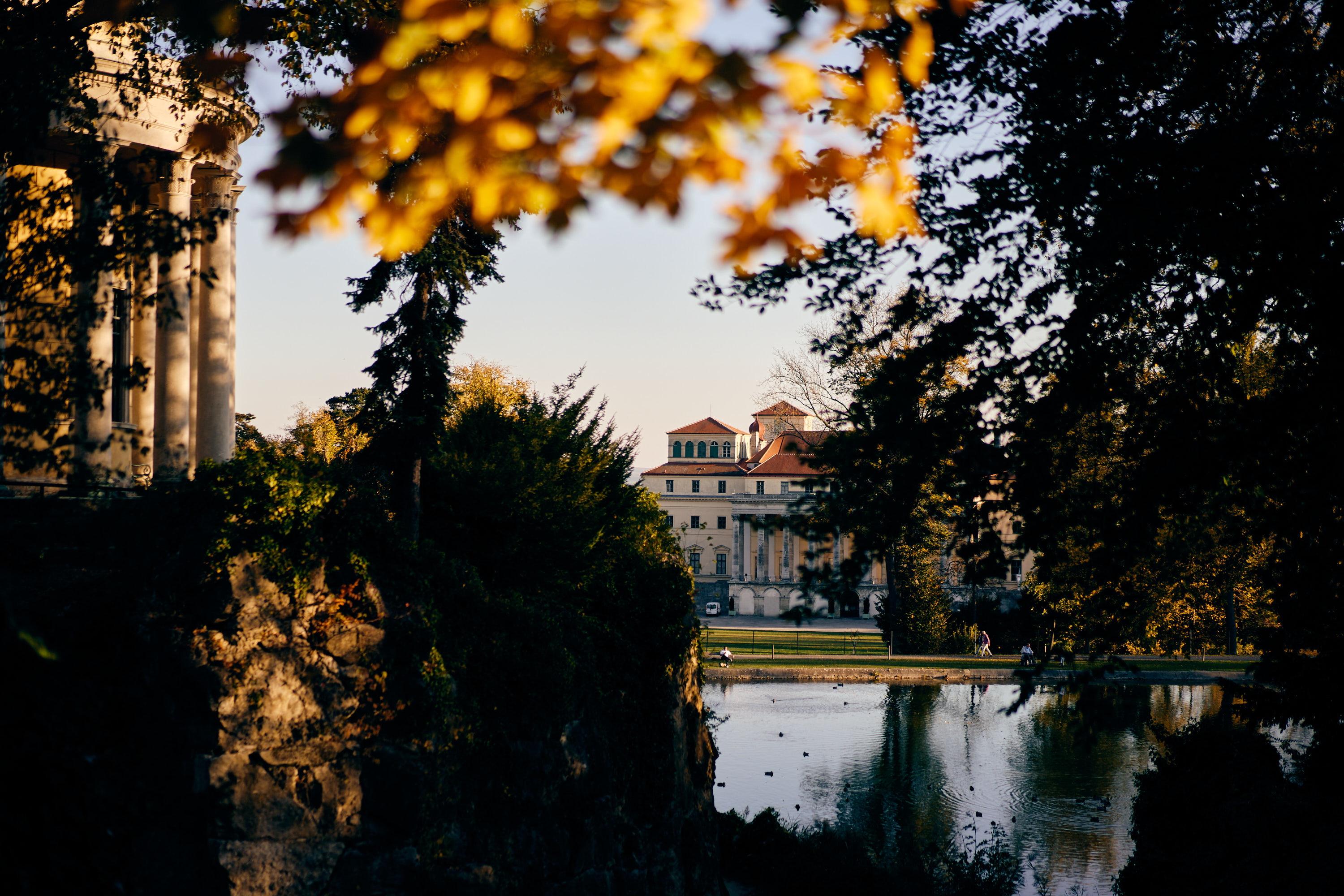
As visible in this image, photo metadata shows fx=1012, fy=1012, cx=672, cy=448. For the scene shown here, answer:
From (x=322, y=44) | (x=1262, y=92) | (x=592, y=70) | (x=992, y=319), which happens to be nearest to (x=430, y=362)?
(x=322, y=44)

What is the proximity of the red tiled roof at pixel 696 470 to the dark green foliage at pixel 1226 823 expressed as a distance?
2973 inches

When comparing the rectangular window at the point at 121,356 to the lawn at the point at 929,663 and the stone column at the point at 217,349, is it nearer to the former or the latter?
the stone column at the point at 217,349

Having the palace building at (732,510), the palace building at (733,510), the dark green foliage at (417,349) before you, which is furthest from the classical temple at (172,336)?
the palace building at (732,510)

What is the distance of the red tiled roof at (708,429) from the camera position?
94500mm

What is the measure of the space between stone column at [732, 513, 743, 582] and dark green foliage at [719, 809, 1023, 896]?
218 ft

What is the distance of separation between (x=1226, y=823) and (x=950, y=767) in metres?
14.3

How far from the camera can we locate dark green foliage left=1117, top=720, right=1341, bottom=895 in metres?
9.84

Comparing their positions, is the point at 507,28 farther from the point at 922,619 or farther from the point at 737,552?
the point at 737,552

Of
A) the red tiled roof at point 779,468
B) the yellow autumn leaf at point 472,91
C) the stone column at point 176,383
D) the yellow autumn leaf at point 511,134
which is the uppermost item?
the red tiled roof at point 779,468

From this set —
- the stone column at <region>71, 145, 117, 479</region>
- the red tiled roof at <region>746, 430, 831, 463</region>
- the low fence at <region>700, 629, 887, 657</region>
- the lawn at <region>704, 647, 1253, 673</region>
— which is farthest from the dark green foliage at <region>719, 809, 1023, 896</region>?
the low fence at <region>700, 629, 887, 657</region>

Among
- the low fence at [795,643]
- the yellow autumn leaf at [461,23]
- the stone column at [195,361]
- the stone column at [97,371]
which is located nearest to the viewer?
the yellow autumn leaf at [461,23]

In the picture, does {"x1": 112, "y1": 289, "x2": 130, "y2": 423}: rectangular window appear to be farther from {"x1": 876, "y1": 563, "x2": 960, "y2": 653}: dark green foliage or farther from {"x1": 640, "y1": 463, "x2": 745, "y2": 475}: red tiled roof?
{"x1": 640, "y1": 463, "x2": 745, "y2": 475}: red tiled roof

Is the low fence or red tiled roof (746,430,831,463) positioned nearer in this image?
red tiled roof (746,430,831,463)

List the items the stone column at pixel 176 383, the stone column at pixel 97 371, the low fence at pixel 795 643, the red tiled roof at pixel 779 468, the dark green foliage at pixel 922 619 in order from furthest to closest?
the red tiled roof at pixel 779 468 → the low fence at pixel 795 643 → the dark green foliage at pixel 922 619 → the stone column at pixel 176 383 → the stone column at pixel 97 371
